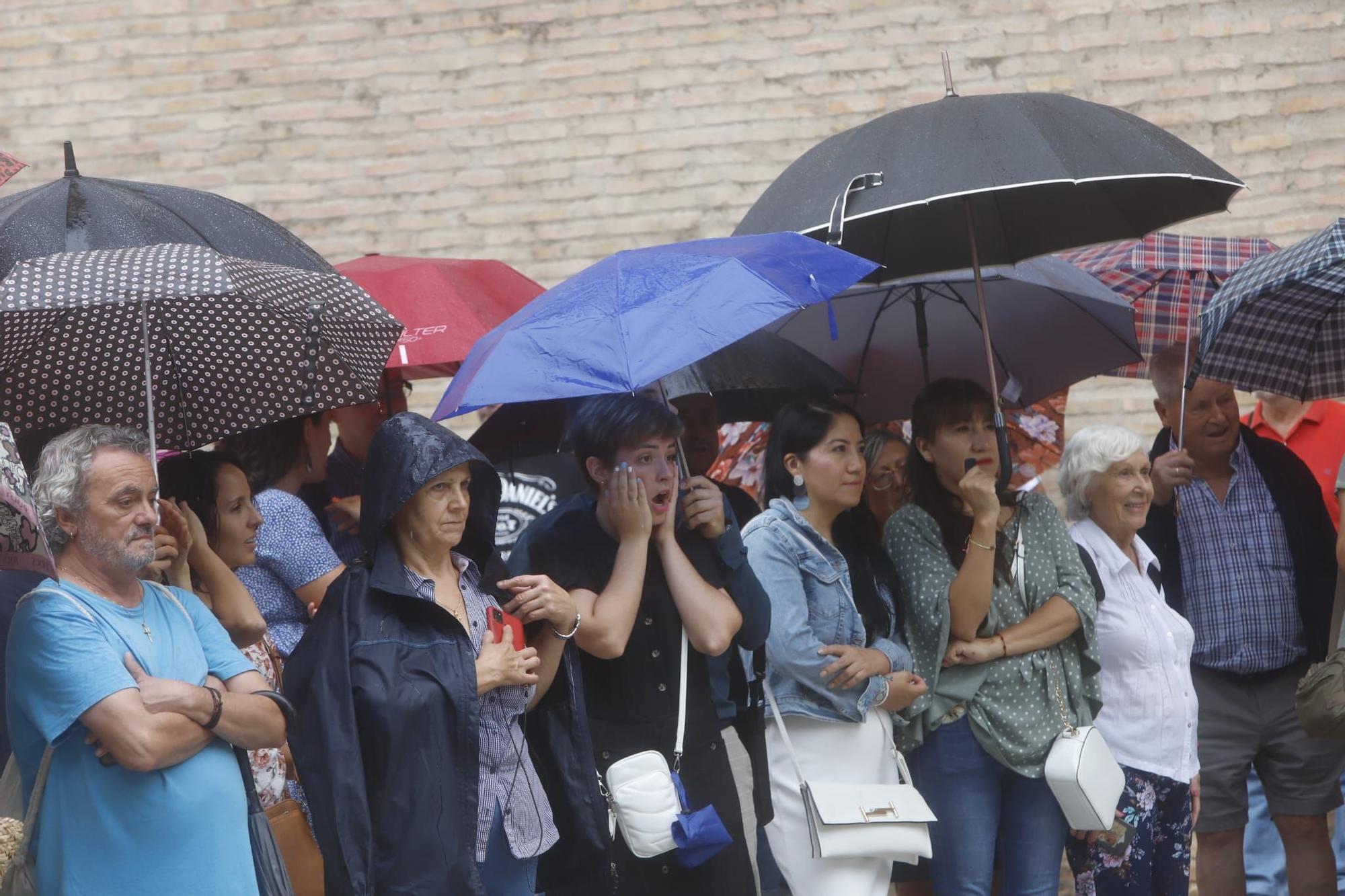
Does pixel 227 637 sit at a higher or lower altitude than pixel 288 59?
lower

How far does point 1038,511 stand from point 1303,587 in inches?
43.9

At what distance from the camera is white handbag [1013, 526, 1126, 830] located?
424cm

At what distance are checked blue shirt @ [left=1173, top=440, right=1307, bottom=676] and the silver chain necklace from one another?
135 inches

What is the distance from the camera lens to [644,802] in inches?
146

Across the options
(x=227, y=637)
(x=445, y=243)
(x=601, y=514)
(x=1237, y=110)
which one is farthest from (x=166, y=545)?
(x=1237, y=110)

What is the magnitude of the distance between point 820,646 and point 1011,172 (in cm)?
134

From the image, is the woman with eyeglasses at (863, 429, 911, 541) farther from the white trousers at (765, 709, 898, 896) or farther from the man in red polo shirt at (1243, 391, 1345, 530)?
the man in red polo shirt at (1243, 391, 1345, 530)

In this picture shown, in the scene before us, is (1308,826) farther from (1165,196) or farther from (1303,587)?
(1165,196)

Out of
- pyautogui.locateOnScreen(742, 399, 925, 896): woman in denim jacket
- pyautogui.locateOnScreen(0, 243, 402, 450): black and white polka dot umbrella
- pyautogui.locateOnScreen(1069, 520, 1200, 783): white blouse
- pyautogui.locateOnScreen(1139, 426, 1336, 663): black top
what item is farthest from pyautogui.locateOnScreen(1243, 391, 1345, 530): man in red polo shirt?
pyautogui.locateOnScreen(0, 243, 402, 450): black and white polka dot umbrella

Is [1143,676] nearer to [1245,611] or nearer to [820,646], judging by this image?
[1245,611]

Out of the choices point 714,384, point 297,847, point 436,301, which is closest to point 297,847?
point 297,847

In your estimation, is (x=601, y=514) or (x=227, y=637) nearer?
(x=227, y=637)

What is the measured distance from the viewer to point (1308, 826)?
5.12 meters

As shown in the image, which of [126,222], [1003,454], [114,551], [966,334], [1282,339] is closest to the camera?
[114,551]
